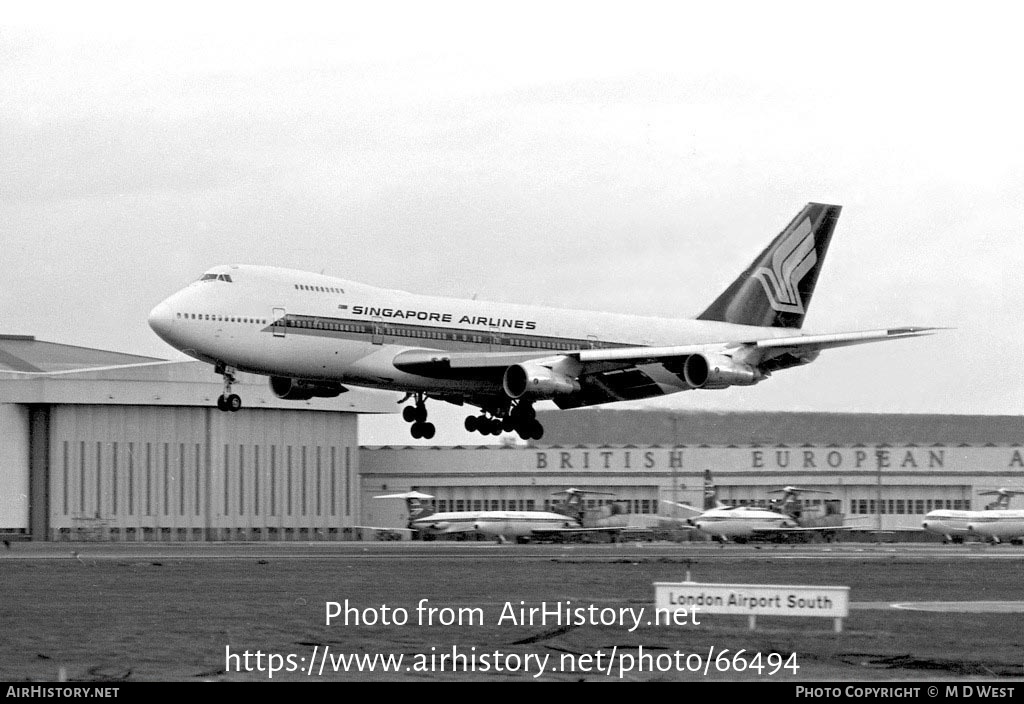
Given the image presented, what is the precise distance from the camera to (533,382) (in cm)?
5328

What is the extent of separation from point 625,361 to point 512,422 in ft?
15.6

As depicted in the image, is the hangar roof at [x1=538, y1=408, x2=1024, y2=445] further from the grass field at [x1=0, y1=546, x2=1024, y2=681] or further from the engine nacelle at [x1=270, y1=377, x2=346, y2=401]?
the grass field at [x1=0, y1=546, x2=1024, y2=681]

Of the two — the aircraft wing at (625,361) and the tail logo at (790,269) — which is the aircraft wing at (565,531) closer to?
the aircraft wing at (625,361)

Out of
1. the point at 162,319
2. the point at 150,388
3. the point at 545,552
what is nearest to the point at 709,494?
the point at 150,388

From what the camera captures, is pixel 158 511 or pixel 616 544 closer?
pixel 616 544

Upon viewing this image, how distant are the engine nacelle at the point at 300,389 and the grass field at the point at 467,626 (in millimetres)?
10925

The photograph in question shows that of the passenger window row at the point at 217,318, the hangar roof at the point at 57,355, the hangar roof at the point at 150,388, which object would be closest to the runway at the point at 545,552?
the passenger window row at the point at 217,318

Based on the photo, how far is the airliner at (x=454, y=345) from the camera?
50375 millimetres

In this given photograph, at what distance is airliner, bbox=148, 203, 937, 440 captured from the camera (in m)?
50.4

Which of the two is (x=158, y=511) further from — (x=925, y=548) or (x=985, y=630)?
(x=985, y=630)

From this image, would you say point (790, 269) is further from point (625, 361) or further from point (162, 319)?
point (162, 319)

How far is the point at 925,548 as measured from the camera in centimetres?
6091
